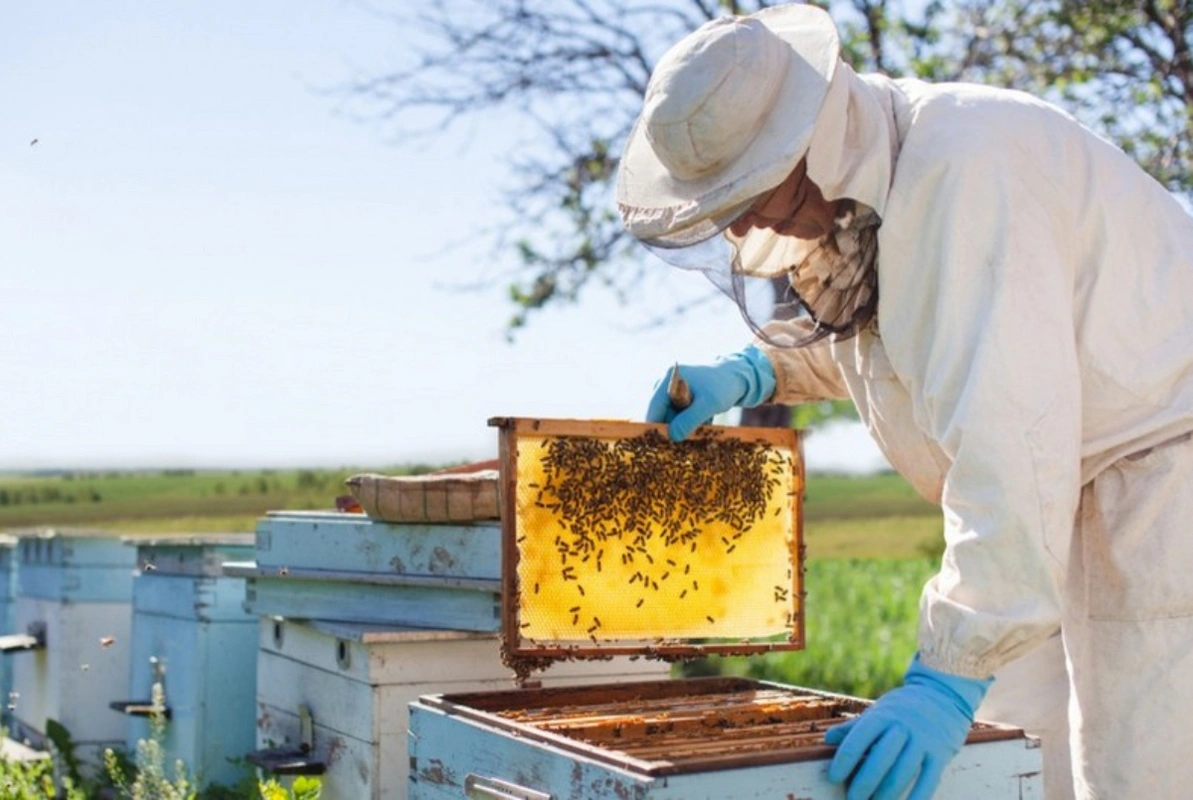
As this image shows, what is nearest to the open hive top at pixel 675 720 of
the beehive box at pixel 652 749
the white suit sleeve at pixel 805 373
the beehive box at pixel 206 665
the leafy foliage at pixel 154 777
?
the beehive box at pixel 652 749

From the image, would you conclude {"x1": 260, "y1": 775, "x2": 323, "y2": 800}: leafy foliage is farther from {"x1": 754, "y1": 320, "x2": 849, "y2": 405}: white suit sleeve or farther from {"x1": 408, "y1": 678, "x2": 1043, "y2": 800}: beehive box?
{"x1": 754, "y1": 320, "x2": 849, "y2": 405}: white suit sleeve

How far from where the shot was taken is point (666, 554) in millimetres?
3707

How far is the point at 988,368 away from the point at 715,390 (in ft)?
4.14

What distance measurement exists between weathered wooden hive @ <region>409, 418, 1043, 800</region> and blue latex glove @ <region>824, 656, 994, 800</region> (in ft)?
0.23

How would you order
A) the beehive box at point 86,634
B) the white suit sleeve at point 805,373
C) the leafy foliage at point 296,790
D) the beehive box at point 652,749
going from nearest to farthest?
the beehive box at point 652,749, the leafy foliage at point 296,790, the white suit sleeve at point 805,373, the beehive box at point 86,634

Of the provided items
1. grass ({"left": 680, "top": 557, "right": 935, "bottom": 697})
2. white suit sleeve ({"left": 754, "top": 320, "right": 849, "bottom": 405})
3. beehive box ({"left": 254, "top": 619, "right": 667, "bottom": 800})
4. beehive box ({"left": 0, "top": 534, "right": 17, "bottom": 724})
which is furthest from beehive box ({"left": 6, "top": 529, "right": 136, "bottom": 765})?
white suit sleeve ({"left": 754, "top": 320, "right": 849, "bottom": 405})

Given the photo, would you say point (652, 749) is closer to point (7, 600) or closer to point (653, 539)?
point (653, 539)

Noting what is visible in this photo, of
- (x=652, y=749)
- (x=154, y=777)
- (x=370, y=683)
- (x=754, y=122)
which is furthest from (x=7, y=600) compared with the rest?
(x=754, y=122)

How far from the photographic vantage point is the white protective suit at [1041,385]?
2.48 metres

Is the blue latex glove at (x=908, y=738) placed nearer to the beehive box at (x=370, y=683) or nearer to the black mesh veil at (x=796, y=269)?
the black mesh veil at (x=796, y=269)

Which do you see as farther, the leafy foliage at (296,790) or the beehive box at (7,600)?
the beehive box at (7,600)

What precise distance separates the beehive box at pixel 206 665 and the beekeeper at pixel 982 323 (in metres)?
2.77

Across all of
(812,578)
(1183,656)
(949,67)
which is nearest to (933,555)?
(812,578)

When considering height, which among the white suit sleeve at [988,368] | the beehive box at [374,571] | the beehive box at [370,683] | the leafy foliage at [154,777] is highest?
the white suit sleeve at [988,368]
